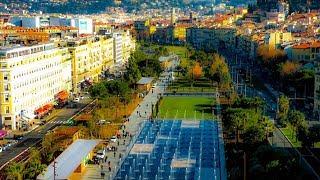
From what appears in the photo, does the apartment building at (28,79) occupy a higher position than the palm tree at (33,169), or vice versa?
the apartment building at (28,79)

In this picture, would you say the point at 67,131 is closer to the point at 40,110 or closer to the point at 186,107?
the point at 40,110

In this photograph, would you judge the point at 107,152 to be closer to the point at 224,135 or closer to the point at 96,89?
the point at 224,135

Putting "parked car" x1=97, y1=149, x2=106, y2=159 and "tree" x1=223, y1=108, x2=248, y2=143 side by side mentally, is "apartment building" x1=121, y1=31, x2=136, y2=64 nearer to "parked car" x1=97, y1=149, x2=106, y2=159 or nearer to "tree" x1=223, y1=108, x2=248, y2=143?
"tree" x1=223, y1=108, x2=248, y2=143

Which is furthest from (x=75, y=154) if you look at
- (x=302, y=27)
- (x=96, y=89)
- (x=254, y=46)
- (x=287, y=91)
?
(x=302, y=27)

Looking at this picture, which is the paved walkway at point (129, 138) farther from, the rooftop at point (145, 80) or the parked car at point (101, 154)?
the rooftop at point (145, 80)

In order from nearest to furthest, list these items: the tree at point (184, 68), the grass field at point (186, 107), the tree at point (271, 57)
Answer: the grass field at point (186, 107) < the tree at point (271, 57) < the tree at point (184, 68)

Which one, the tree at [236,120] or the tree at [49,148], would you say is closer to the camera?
the tree at [49,148]

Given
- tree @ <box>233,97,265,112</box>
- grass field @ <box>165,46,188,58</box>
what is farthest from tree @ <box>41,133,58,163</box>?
grass field @ <box>165,46,188,58</box>

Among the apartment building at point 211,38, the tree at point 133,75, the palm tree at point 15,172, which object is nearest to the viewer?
the palm tree at point 15,172

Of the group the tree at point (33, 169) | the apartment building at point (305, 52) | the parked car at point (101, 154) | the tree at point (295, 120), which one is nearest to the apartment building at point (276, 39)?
the apartment building at point (305, 52)
